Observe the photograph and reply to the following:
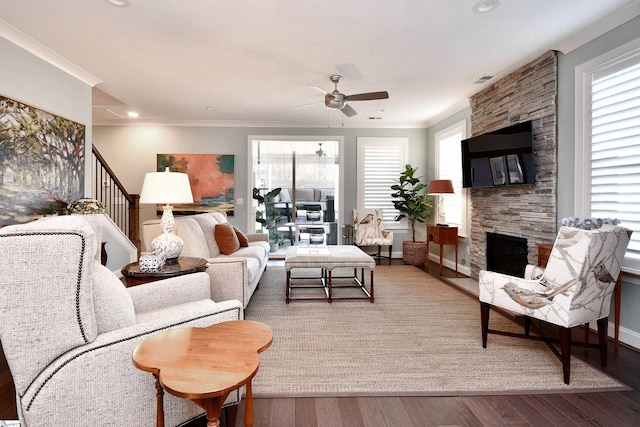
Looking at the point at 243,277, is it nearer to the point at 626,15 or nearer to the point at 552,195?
the point at 552,195

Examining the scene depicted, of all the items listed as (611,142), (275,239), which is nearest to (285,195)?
(275,239)

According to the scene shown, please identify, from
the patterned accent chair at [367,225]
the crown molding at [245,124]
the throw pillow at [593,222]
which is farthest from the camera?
the crown molding at [245,124]

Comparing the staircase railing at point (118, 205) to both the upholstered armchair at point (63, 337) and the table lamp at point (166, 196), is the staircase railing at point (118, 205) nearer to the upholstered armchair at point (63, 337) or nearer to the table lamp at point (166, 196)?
the table lamp at point (166, 196)

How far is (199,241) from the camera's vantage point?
119 inches

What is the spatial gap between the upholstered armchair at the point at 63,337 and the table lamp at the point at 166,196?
1.20 metres

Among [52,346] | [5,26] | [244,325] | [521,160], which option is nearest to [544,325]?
[521,160]

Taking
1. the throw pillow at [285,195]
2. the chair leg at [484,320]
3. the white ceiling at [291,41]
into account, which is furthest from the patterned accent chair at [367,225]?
the chair leg at [484,320]

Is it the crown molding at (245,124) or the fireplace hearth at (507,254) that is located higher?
the crown molding at (245,124)

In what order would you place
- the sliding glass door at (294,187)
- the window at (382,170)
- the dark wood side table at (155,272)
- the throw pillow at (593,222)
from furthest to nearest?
1. the sliding glass door at (294,187)
2. the window at (382,170)
3. the throw pillow at (593,222)
4. the dark wood side table at (155,272)

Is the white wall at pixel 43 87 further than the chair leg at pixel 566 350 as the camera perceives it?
Yes

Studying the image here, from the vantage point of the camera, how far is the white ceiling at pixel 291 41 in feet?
7.91

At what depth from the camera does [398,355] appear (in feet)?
7.46

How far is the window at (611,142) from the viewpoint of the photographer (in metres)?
2.36

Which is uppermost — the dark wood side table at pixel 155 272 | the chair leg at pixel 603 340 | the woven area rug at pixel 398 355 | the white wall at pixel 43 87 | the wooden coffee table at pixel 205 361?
the white wall at pixel 43 87
